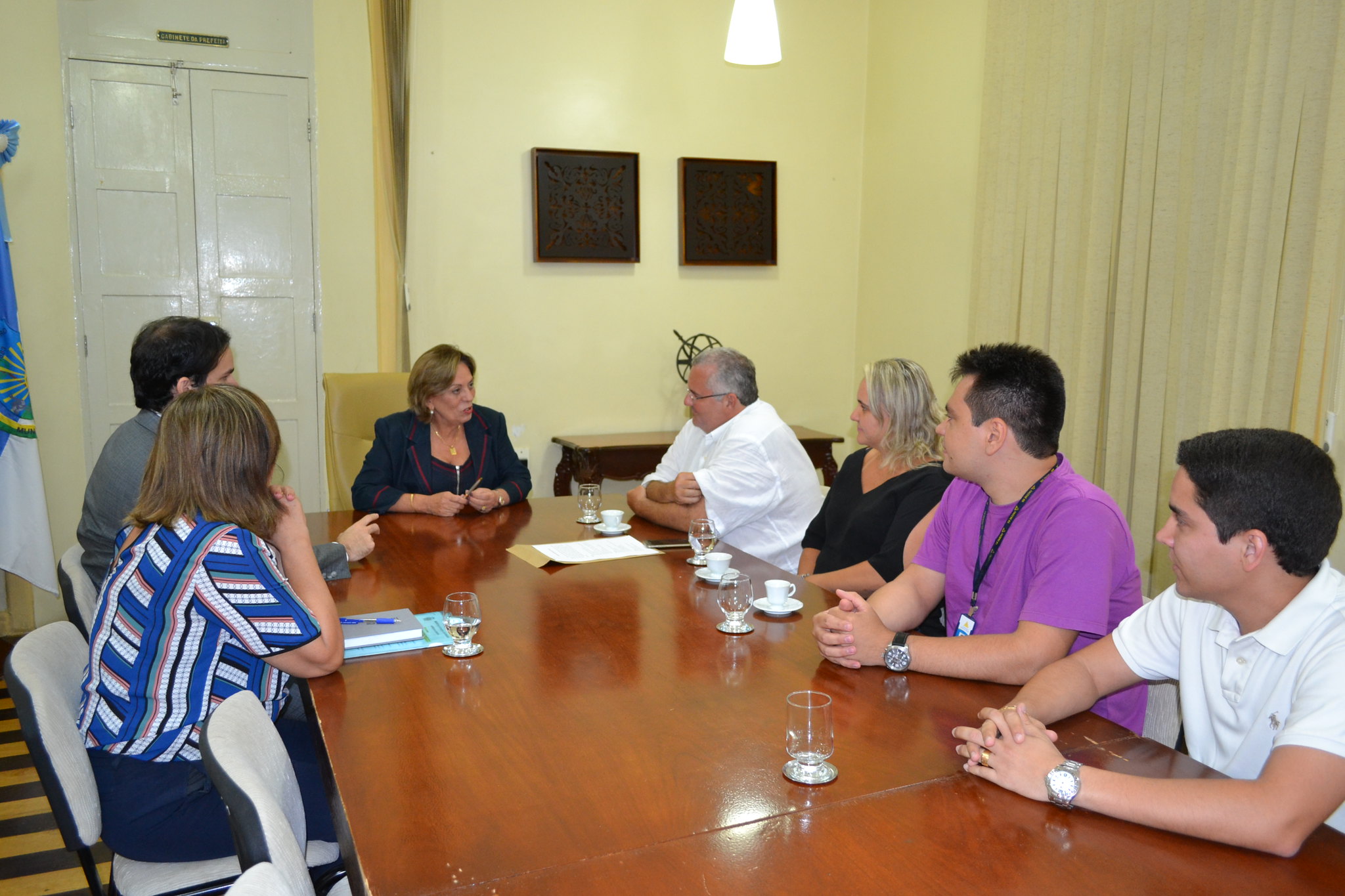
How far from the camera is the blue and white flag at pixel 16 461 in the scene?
13.1 ft

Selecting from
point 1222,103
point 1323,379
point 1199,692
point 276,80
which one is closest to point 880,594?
point 1199,692

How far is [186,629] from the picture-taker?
1.69 meters

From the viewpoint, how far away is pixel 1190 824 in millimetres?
1212

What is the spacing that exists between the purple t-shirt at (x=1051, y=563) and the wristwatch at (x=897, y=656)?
0.72 feet

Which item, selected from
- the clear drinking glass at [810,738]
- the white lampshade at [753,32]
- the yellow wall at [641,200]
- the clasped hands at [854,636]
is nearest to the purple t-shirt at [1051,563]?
the clasped hands at [854,636]

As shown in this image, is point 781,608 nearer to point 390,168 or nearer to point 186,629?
point 186,629

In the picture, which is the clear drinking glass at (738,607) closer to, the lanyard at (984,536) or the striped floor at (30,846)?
the lanyard at (984,536)

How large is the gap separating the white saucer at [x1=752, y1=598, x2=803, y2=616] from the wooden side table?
2.89m

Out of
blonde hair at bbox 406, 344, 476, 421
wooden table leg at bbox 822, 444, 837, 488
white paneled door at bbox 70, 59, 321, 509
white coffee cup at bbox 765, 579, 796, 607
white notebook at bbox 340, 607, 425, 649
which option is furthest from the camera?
wooden table leg at bbox 822, 444, 837, 488

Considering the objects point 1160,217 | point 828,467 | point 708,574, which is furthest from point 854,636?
point 828,467

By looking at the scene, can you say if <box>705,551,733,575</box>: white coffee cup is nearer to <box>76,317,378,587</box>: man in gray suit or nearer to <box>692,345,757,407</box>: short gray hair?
<box>76,317,378,587</box>: man in gray suit

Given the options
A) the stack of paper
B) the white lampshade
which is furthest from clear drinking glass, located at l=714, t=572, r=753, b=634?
the white lampshade

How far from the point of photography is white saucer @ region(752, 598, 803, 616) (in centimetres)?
212

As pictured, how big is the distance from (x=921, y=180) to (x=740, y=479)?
285cm
